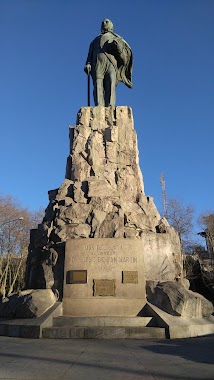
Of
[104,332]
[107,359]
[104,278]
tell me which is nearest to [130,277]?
[104,278]

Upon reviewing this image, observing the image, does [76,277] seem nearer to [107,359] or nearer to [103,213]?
[103,213]

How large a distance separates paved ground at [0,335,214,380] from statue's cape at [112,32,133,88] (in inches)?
554

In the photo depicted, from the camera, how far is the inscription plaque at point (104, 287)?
9.88 meters

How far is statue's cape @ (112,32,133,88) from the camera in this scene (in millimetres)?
17444

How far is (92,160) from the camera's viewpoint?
13.6m

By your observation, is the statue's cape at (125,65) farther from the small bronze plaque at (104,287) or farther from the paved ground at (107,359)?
the paved ground at (107,359)

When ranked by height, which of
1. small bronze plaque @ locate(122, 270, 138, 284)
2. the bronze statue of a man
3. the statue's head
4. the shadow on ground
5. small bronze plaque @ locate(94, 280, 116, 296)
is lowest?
the shadow on ground

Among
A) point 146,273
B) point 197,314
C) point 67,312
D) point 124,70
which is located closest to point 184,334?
point 197,314

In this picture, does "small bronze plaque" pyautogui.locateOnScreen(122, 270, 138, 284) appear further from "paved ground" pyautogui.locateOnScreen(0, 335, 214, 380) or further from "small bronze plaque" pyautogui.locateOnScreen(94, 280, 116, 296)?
"paved ground" pyautogui.locateOnScreen(0, 335, 214, 380)

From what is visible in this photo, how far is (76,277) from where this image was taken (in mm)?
10062

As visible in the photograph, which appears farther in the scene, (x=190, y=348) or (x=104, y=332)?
(x=104, y=332)

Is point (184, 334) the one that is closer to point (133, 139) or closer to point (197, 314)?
point (197, 314)

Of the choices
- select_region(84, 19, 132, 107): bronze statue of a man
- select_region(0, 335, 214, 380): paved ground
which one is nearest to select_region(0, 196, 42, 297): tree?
select_region(84, 19, 132, 107): bronze statue of a man

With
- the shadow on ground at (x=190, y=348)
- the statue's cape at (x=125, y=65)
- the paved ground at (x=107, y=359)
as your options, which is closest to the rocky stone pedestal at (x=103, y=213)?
the shadow on ground at (x=190, y=348)
